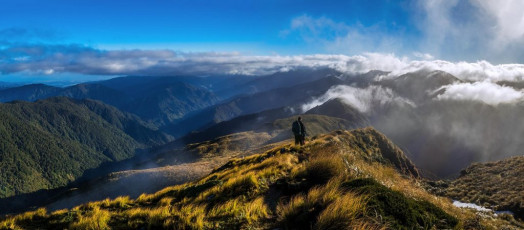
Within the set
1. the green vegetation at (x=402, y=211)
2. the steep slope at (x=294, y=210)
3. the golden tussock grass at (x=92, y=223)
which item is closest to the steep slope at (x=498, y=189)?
the steep slope at (x=294, y=210)

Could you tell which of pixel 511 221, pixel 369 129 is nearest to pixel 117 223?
pixel 511 221

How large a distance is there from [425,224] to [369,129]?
96185 millimetres

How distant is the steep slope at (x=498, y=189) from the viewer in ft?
66.2

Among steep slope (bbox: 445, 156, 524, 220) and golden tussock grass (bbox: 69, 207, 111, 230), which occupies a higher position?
golden tussock grass (bbox: 69, 207, 111, 230)

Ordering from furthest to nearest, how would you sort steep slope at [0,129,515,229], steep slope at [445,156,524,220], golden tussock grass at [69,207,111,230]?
steep slope at [445,156,524,220]
golden tussock grass at [69,207,111,230]
steep slope at [0,129,515,229]

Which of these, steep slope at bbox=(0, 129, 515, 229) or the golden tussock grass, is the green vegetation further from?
the golden tussock grass

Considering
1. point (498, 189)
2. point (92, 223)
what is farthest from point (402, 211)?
point (498, 189)

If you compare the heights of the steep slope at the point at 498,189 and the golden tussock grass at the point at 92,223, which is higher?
the golden tussock grass at the point at 92,223

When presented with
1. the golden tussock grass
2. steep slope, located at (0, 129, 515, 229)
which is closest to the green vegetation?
steep slope, located at (0, 129, 515, 229)

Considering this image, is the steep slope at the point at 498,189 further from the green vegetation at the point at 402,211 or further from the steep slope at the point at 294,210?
the green vegetation at the point at 402,211

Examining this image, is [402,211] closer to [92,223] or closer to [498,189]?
[92,223]

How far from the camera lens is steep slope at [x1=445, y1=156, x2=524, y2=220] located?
20181mm

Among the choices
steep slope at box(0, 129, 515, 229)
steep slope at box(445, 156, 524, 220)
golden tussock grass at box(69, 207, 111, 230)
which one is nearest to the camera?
steep slope at box(0, 129, 515, 229)

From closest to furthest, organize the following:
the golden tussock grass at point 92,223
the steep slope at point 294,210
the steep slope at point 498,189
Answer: the steep slope at point 294,210, the golden tussock grass at point 92,223, the steep slope at point 498,189
